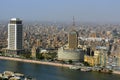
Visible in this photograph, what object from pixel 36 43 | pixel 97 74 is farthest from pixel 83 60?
pixel 36 43

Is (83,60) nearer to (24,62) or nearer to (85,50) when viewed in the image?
(85,50)

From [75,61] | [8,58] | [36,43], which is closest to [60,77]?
[75,61]

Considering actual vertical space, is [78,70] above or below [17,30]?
below

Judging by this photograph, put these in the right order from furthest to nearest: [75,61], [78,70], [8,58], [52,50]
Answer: [52,50] → [8,58] → [75,61] → [78,70]

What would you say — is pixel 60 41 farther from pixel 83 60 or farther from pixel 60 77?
pixel 60 77

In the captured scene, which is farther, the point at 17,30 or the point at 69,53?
the point at 17,30

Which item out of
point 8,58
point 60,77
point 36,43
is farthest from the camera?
point 36,43
